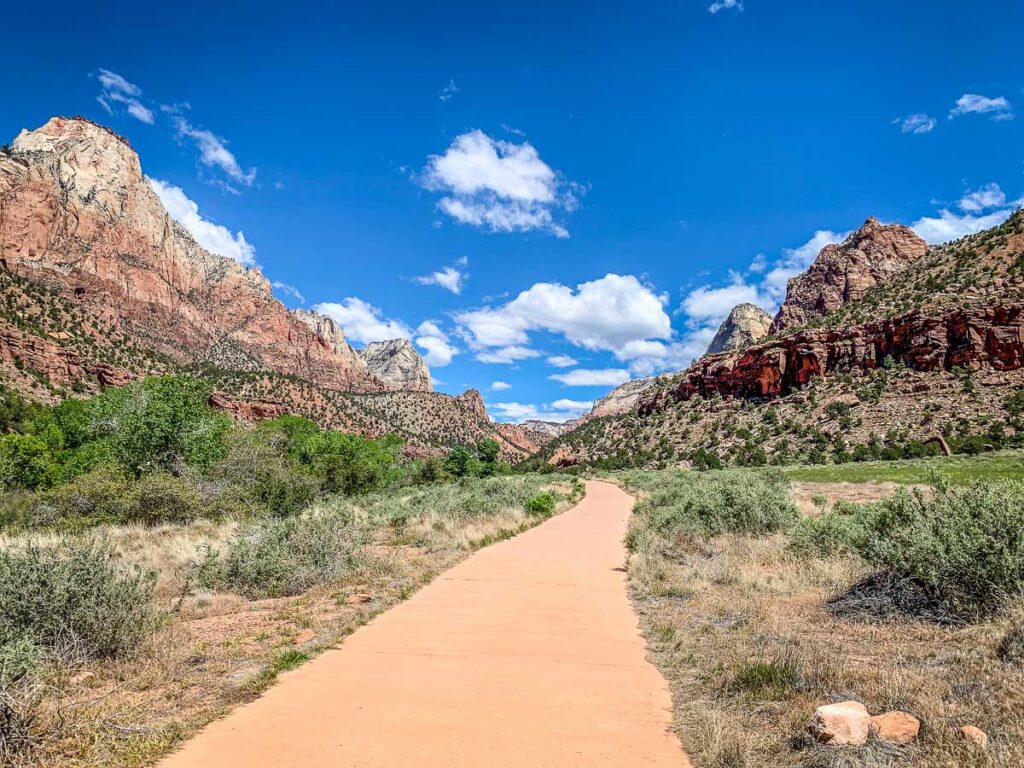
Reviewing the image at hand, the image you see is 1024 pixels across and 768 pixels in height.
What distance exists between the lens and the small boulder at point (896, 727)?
361 cm

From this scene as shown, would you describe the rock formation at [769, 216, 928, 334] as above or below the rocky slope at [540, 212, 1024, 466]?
above

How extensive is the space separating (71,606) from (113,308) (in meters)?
162

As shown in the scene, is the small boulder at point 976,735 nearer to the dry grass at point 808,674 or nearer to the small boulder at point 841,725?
the dry grass at point 808,674

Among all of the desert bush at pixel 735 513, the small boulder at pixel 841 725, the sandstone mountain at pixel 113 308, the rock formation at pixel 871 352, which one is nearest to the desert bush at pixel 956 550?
the small boulder at pixel 841 725

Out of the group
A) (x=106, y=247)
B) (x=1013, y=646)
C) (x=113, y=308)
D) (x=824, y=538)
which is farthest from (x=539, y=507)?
(x=106, y=247)

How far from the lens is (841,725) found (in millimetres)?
3641

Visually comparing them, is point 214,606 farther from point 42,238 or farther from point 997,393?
point 42,238

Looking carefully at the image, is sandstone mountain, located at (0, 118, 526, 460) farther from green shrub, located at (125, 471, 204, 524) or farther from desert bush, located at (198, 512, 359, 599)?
desert bush, located at (198, 512, 359, 599)

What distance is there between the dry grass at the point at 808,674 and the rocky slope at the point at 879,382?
46.0 metres

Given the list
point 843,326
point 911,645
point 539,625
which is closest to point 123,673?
point 539,625

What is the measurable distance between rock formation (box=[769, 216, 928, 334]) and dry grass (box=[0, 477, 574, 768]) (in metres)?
152

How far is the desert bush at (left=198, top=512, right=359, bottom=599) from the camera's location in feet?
31.7

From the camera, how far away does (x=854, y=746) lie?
3500 millimetres

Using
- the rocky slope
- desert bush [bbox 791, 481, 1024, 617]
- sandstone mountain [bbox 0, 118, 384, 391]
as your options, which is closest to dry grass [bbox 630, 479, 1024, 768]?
desert bush [bbox 791, 481, 1024, 617]
